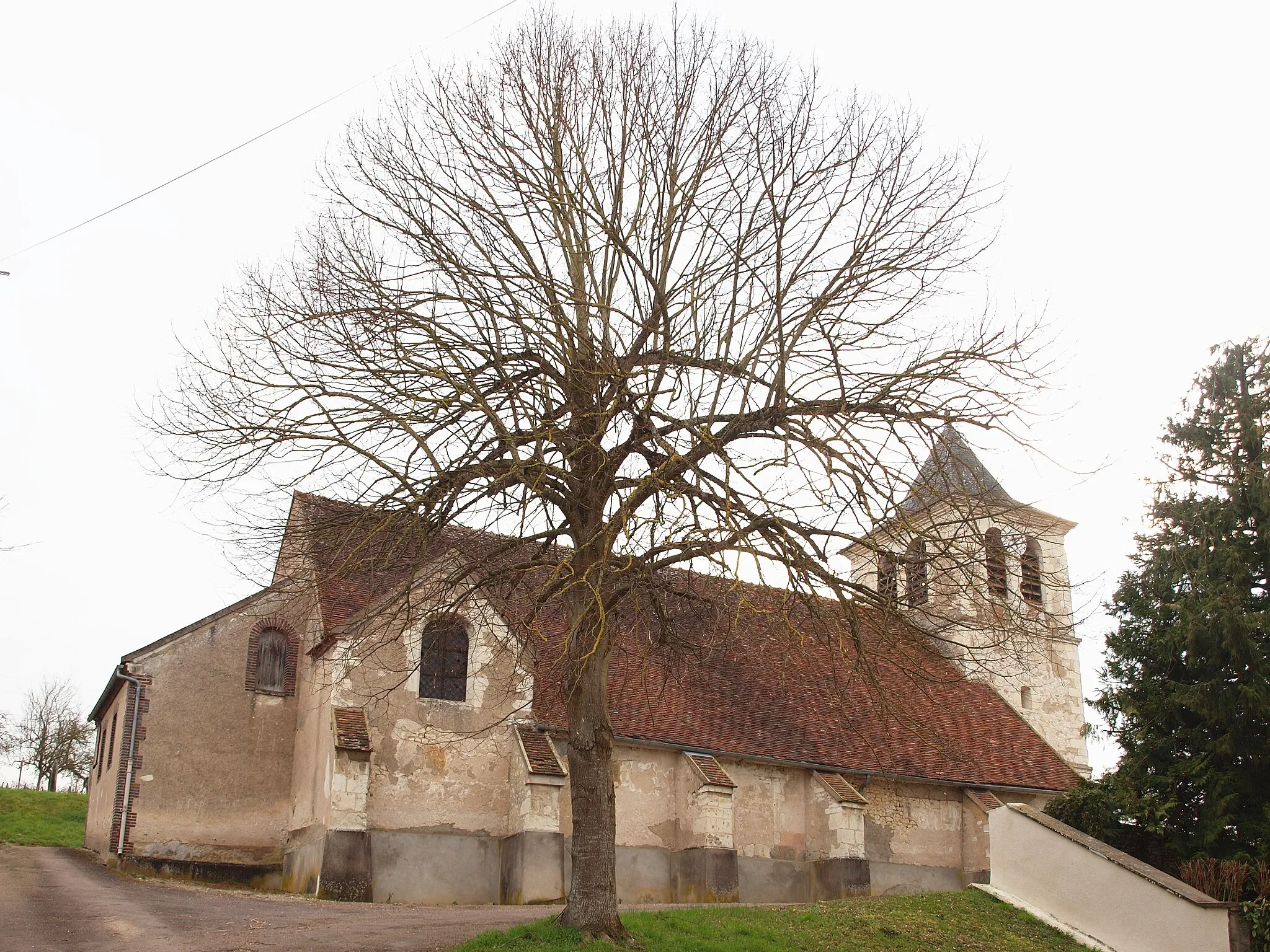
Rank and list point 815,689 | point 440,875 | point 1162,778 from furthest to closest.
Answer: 1. point 815,689
2. point 440,875
3. point 1162,778

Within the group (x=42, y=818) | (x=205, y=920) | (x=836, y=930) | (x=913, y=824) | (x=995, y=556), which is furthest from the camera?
(x=42, y=818)

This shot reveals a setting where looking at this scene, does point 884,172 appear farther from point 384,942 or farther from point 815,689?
point 815,689

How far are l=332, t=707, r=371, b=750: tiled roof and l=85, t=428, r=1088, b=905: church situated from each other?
5 cm

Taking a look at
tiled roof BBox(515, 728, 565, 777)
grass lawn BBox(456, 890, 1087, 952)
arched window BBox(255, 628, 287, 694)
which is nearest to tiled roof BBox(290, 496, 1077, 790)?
tiled roof BBox(515, 728, 565, 777)

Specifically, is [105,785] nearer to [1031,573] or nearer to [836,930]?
[836,930]

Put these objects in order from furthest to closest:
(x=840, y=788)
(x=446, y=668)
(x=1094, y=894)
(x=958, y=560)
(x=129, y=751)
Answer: (x=840, y=788) < (x=129, y=751) < (x=446, y=668) < (x=1094, y=894) < (x=958, y=560)

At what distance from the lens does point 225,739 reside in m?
20.5

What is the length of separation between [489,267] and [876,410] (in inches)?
182

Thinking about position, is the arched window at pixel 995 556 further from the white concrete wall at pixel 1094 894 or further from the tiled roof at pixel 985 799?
the tiled roof at pixel 985 799

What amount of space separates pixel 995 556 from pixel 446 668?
11.1 metres

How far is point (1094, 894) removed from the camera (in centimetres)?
1466

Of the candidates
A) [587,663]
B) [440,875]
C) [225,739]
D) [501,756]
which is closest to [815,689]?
[501,756]

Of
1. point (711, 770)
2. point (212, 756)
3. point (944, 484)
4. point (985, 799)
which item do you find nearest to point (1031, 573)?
point (944, 484)

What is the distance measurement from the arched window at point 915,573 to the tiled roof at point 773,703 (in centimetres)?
331
